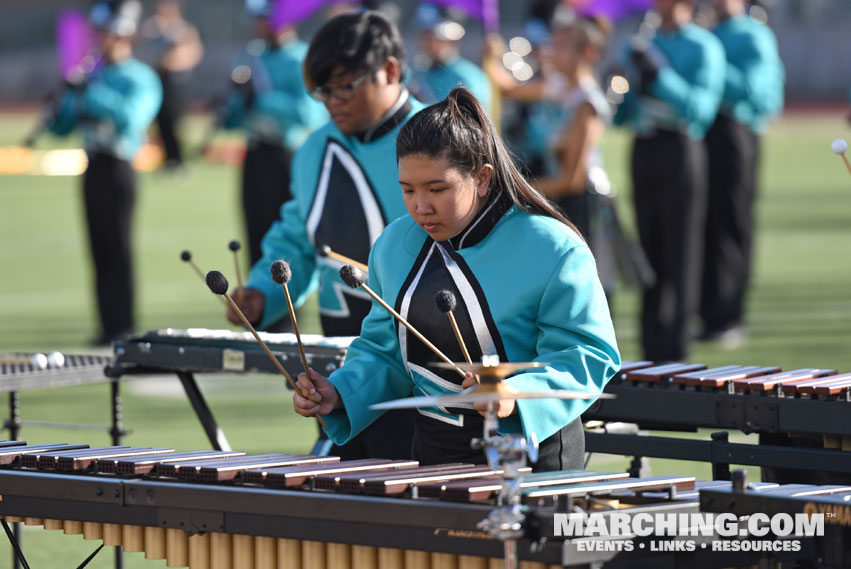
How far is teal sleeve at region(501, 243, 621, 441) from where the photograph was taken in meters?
3.69

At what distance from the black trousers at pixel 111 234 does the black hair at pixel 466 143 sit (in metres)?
7.00

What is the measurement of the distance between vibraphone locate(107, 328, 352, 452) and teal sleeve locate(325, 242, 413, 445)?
0.77 meters

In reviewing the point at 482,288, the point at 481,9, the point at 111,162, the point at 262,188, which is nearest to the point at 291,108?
the point at 262,188

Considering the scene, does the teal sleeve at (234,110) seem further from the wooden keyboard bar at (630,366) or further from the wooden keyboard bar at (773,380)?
the wooden keyboard bar at (773,380)

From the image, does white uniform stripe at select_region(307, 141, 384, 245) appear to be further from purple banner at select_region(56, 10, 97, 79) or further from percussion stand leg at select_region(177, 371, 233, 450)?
purple banner at select_region(56, 10, 97, 79)

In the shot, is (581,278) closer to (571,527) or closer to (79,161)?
(571,527)

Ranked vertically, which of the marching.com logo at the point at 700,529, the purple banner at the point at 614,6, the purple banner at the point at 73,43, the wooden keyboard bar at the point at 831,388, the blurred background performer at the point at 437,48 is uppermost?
the purple banner at the point at 73,43

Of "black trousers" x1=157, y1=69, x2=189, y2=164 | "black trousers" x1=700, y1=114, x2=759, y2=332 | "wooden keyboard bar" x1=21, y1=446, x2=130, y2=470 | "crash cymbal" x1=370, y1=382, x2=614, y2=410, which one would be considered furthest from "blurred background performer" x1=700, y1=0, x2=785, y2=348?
"black trousers" x1=157, y1=69, x2=189, y2=164

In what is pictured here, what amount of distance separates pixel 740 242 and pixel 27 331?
188 inches

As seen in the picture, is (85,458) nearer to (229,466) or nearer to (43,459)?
(43,459)

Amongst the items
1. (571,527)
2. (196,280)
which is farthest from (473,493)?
(196,280)

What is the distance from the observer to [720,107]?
33.8ft

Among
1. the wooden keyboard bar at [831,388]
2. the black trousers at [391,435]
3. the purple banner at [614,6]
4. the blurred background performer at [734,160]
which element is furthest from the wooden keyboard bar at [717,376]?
the purple banner at [614,6]

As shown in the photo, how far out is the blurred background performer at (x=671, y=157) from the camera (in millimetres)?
9141
